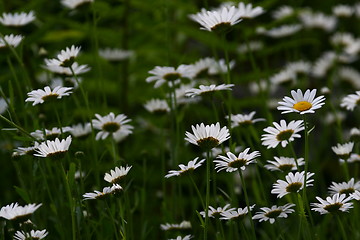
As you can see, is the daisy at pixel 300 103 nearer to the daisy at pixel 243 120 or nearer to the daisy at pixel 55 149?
the daisy at pixel 243 120

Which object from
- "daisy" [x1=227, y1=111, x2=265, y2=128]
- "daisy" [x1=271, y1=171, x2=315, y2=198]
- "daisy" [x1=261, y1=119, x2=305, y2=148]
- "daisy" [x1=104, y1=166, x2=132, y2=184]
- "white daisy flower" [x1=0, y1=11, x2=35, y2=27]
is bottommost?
"daisy" [x1=271, y1=171, x2=315, y2=198]

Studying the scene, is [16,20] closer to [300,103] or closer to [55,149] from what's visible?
[55,149]

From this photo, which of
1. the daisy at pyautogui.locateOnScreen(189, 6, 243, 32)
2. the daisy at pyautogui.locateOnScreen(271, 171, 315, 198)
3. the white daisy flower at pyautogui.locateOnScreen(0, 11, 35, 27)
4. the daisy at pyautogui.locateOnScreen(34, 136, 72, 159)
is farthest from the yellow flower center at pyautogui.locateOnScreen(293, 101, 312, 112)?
the white daisy flower at pyautogui.locateOnScreen(0, 11, 35, 27)

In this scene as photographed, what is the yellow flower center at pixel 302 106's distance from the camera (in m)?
1.52

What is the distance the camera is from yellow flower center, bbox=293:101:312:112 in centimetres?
152

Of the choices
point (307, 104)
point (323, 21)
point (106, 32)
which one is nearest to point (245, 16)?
point (307, 104)

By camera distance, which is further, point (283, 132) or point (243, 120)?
point (243, 120)

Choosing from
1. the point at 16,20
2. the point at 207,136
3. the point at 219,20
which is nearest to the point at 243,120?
the point at 219,20

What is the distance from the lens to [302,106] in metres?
1.53

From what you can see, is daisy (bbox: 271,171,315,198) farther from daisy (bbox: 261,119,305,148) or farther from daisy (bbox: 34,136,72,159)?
daisy (bbox: 34,136,72,159)

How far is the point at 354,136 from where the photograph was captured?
6.32ft

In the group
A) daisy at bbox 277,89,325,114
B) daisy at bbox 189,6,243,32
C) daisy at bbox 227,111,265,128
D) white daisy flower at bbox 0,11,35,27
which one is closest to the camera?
daisy at bbox 277,89,325,114

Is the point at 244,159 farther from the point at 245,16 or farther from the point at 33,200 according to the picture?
the point at 245,16

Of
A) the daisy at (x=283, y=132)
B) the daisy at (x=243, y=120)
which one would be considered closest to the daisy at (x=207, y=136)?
the daisy at (x=283, y=132)
